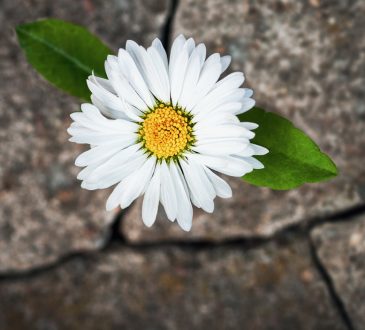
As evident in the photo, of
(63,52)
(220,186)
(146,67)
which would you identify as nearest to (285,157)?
(220,186)

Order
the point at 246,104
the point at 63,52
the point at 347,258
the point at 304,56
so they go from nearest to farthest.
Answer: the point at 246,104 → the point at 63,52 → the point at 304,56 → the point at 347,258

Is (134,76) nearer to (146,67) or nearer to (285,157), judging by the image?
(146,67)

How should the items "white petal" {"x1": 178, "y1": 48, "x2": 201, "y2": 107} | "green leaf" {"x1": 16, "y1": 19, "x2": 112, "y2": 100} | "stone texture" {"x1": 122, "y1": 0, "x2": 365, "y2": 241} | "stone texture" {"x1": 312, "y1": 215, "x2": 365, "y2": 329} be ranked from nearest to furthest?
"white petal" {"x1": 178, "y1": 48, "x2": 201, "y2": 107}
"green leaf" {"x1": 16, "y1": 19, "x2": 112, "y2": 100}
"stone texture" {"x1": 122, "y1": 0, "x2": 365, "y2": 241}
"stone texture" {"x1": 312, "y1": 215, "x2": 365, "y2": 329}

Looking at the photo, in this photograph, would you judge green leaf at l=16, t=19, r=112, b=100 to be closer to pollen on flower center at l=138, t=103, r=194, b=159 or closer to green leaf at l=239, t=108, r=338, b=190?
pollen on flower center at l=138, t=103, r=194, b=159

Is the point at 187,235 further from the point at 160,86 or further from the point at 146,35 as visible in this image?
the point at 160,86

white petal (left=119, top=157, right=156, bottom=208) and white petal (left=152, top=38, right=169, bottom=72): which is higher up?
white petal (left=152, top=38, right=169, bottom=72)

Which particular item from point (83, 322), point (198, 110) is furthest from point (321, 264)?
point (198, 110)

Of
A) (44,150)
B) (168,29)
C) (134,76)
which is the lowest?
(44,150)

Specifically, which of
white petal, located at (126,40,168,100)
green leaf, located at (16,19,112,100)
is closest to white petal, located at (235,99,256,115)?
white petal, located at (126,40,168,100)
